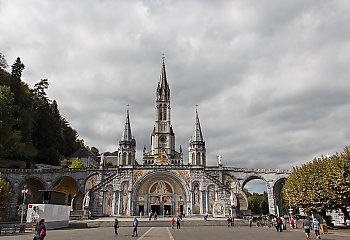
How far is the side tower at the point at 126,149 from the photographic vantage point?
164 feet

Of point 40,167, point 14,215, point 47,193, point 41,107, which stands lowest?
point 14,215

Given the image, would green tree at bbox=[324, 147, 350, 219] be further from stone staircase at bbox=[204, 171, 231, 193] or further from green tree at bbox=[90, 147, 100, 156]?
green tree at bbox=[90, 147, 100, 156]

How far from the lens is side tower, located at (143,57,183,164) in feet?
258

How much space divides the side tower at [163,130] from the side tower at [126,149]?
25636 mm

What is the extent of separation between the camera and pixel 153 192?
43.9 m

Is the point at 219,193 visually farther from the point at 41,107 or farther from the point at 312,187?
the point at 41,107

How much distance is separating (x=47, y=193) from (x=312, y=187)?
22.1 m

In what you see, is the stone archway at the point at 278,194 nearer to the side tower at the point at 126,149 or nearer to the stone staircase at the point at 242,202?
the stone staircase at the point at 242,202

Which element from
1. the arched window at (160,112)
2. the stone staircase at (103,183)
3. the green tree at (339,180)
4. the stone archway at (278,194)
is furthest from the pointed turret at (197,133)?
the green tree at (339,180)

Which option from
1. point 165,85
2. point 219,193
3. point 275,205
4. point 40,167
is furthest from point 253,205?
point 40,167

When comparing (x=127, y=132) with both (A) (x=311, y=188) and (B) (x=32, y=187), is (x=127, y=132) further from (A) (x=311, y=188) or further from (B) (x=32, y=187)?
(A) (x=311, y=188)

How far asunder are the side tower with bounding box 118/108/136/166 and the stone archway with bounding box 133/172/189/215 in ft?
Answer: 22.8

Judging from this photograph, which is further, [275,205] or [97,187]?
[275,205]

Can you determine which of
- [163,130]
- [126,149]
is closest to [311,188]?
[126,149]
